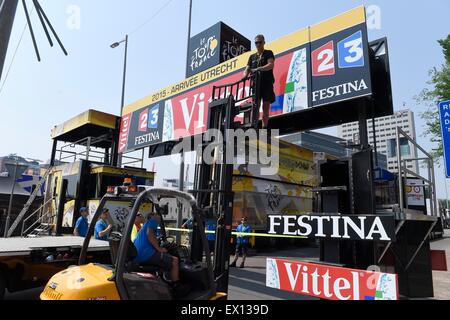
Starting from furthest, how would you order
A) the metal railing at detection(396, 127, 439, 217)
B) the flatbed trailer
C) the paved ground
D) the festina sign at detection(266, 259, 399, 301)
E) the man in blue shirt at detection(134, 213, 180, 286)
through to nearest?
1. the paved ground
2. the flatbed trailer
3. the metal railing at detection(396, 127, 439, 217)
4. the man in blue shirt at detection(134, 213, 180, 286)
5. the festina sign at detection(266, 259, 399, 301)

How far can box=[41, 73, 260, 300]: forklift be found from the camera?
3.75 m

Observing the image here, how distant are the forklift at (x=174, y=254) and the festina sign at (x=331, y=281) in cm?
100

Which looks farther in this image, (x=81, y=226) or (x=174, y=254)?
(x=81, y=226)

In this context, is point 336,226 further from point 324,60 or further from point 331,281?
point 324,60

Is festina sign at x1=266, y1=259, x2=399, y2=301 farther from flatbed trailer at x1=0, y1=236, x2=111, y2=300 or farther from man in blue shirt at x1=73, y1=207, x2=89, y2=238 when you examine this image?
man in blue shirt at x1=73, y1=207, x2=89, y2=238

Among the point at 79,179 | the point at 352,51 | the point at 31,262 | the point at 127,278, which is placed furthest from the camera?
the point at 79,179

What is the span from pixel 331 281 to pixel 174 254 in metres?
2.33

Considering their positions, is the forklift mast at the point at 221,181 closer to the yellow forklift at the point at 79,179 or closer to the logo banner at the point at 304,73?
the logo banner at the point at 304,73

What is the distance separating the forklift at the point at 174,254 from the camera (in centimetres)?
375

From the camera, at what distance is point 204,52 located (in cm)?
1098

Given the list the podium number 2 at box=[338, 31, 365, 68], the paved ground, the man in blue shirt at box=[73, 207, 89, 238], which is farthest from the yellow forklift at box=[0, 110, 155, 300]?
the podium number 2 at box=[338, 31, 365, 68]

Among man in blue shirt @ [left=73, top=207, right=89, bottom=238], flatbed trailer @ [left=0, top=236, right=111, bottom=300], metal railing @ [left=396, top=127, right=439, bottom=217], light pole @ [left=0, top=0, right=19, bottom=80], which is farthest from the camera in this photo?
man in blue shirt @ [left=73, top=207, right=89, bottom=238]

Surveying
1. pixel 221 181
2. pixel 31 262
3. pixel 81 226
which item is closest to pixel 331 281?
pixel 221 181

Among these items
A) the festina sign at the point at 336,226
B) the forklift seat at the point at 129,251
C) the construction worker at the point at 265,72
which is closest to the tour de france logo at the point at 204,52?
the construction worker at the point at 265,72
